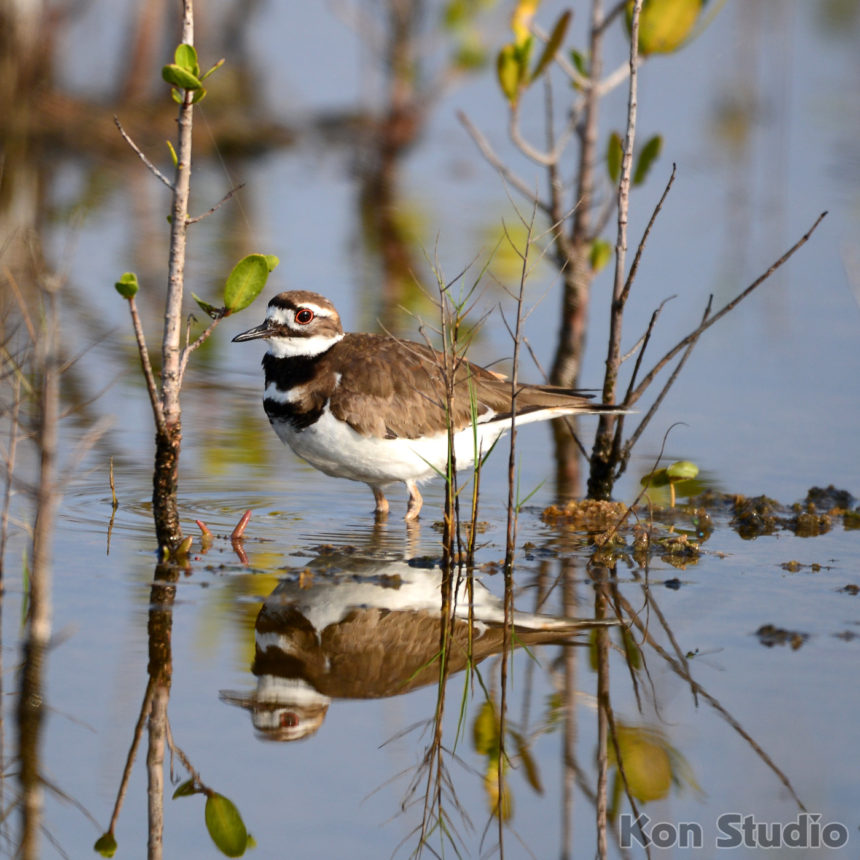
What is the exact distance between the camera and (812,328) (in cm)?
1177

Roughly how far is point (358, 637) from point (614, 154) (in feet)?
12.5

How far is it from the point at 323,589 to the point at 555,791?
75.6 inches

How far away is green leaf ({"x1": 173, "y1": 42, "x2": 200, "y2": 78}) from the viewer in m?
5.62

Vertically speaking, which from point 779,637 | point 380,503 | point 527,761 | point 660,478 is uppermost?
point 660,478

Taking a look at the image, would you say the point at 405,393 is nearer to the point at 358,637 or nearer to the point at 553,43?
the point at 358,637

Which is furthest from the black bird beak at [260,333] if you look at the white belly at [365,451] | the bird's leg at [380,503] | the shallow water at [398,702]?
the shallow water at [398,702]

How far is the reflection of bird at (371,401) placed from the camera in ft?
23.3

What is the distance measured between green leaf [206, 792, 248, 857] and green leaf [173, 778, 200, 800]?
0.06m

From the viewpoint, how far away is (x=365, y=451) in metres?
7.11

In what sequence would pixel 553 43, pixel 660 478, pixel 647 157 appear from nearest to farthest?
1. pixel 660 478
2. pixel 647 157
3. pixel 553 43

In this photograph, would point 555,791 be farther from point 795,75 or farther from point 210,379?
point 795,75

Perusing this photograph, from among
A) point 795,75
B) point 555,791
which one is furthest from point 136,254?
point 795,75

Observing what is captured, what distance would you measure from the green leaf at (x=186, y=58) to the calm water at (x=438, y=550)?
972mm

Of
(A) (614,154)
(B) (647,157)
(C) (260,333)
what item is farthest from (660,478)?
(C) (260,333)
